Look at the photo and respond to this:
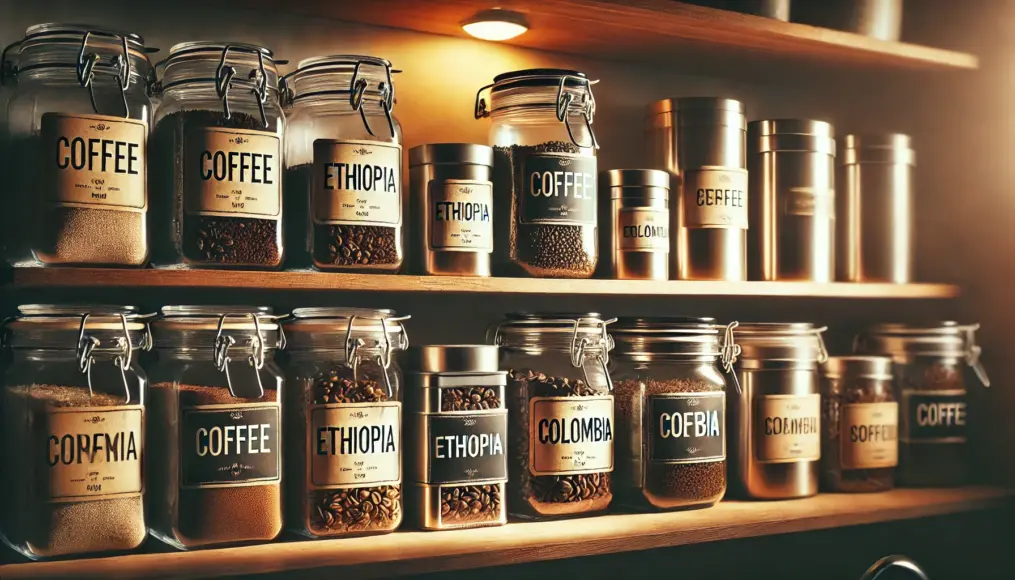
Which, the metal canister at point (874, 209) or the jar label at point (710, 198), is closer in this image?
the jar label at point (710, 198)

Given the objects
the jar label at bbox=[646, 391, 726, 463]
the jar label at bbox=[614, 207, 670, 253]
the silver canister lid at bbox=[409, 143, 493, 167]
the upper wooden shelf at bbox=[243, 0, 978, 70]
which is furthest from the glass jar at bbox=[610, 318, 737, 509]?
the upper wooden shelf at bbox=[243, 0, 978, 70]

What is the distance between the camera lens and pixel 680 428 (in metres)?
1.45

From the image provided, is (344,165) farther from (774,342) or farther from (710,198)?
(774,342)

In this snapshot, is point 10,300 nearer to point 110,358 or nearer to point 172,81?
point 110,358

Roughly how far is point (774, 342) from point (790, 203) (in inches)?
9.2

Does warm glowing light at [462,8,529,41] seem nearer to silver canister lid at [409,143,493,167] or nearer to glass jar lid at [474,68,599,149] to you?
glass jar lid at [474,68,599,149]

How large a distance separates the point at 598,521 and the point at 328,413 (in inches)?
16.5

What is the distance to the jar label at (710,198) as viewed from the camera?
5.08 ft

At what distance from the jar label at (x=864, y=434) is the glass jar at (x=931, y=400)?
72 mm

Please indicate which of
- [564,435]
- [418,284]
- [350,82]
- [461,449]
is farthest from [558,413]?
[350,82]

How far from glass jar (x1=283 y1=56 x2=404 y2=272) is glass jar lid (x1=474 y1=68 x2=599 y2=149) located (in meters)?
0.19

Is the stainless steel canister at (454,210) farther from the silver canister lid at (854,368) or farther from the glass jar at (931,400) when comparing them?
the glass jar at (931,400)

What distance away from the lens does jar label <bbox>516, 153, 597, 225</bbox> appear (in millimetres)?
1395

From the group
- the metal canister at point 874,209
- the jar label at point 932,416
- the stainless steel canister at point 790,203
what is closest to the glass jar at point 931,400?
the jar label at point 932,416
